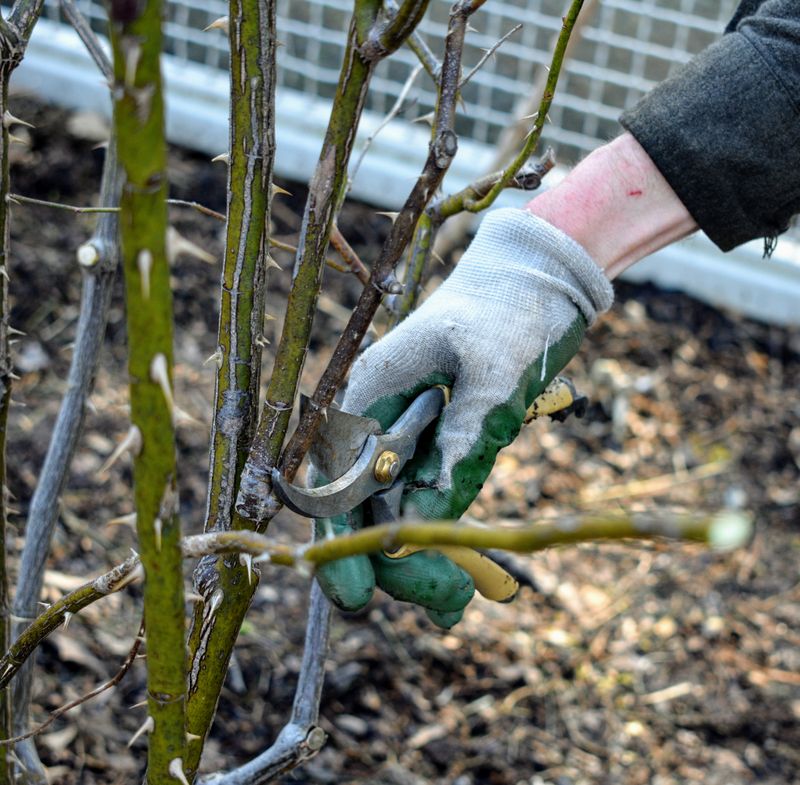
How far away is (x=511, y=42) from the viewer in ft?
13.9

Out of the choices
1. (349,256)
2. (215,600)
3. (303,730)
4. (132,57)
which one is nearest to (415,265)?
(349,256)

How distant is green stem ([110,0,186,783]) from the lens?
2.02 ft

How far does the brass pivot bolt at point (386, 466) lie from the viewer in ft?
3.77

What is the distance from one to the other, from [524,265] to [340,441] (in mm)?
410

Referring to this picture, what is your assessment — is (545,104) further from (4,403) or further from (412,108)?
(412,108)

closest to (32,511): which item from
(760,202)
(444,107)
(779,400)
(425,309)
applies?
(425,309)

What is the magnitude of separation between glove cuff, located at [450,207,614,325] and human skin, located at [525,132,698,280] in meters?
0.07

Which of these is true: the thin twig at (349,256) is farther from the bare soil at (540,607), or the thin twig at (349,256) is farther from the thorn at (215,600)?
the bare soil at (540,607)

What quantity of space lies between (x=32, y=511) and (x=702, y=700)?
1.49 m

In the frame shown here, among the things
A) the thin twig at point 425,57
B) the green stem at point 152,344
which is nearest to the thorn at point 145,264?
the green stem at point 152,344

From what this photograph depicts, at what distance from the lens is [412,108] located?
357 centimetres

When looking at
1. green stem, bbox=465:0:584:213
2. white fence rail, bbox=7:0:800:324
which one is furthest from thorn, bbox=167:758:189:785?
white fence rail, bbox=7:0:800:324

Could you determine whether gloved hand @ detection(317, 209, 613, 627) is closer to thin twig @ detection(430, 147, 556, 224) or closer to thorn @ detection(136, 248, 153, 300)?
thin twig @ detection(430, 147, 556, 224)

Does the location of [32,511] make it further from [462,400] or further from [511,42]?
[511,42]
